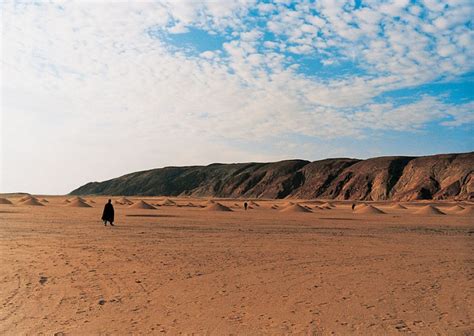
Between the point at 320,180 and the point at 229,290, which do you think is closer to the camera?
the point at 229,290

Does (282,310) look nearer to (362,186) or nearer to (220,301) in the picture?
(220,301)

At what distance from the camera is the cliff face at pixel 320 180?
97375mm

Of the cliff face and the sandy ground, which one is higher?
the cliff face

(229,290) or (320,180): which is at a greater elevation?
(320,180)

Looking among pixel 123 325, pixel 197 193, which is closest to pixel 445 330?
pixel 123 325

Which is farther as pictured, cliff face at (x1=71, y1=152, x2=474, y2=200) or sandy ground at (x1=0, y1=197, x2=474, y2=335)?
cliff face at (x1=71, y1=152, x2=474, y2=200)

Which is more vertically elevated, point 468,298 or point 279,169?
point 279,169

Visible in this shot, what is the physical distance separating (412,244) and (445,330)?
43.7ft

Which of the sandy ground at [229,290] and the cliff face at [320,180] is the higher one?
the cliff face at [320,180]

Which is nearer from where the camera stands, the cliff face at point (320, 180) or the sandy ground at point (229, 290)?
the sandy ground at point (229, 290)

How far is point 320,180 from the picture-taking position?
410 ft

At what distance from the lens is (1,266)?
438 inches

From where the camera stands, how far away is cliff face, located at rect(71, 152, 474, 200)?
97.4 meters

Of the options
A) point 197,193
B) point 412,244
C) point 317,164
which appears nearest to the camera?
point 412,244
